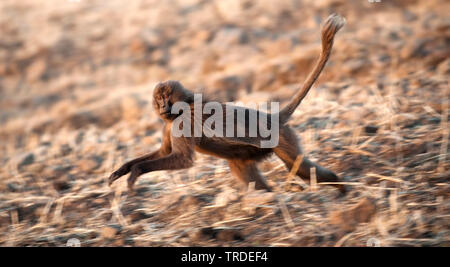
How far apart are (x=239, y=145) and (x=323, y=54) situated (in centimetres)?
109

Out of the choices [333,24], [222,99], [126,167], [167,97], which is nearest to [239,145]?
[222,99]

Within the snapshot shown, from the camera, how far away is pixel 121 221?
4.66 metres

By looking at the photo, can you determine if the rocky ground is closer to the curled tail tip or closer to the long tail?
the long tail

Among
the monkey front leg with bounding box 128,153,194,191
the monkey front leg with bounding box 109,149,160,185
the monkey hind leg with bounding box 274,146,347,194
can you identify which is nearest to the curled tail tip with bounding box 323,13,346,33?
the monkey hind leg with bounding box 274,146,347,194

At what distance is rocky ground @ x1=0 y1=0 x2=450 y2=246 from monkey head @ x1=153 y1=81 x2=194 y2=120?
528mm

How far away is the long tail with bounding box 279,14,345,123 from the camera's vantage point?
4.55 m

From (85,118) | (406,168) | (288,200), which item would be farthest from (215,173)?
(85,118)

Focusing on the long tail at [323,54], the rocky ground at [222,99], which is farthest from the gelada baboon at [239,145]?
the rocky ground at [222,99]

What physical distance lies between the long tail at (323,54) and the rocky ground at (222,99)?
701mm

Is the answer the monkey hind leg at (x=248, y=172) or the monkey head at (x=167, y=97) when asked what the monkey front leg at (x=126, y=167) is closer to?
→ the monkey head at (x=167, y=97)

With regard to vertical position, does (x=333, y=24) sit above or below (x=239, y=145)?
above

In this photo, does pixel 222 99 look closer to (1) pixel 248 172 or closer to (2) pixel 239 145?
(2) pixel 239 145

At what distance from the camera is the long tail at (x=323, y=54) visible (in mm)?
4547

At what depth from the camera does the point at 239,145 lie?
4695mm
